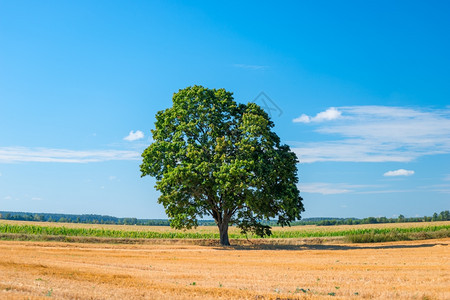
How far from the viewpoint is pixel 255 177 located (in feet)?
136

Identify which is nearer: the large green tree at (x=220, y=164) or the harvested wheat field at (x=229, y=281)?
the harvested wheat field at (x=229, y=281)

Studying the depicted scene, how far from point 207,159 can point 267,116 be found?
7660mm

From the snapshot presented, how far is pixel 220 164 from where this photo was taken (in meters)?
42.3

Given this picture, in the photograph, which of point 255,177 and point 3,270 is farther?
point 255,177

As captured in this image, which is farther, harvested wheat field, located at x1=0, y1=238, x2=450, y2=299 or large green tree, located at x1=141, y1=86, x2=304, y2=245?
large green tree, located at x1=141, y1=86, x2=304, y2=245

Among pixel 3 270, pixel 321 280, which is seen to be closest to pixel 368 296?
pixel 321 280

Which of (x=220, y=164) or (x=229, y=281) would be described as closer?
(x=229, y=281)

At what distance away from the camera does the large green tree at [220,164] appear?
41.4 m

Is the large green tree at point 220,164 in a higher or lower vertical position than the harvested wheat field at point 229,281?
higher

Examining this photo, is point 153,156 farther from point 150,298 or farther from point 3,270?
point 150,298

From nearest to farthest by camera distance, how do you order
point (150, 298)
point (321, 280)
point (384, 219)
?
point (150, 298), point (321, 280), point (384, 219)

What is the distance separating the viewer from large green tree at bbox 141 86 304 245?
41.4 m

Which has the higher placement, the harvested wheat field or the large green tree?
the large green tree

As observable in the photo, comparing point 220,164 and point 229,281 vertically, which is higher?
point 220,164
